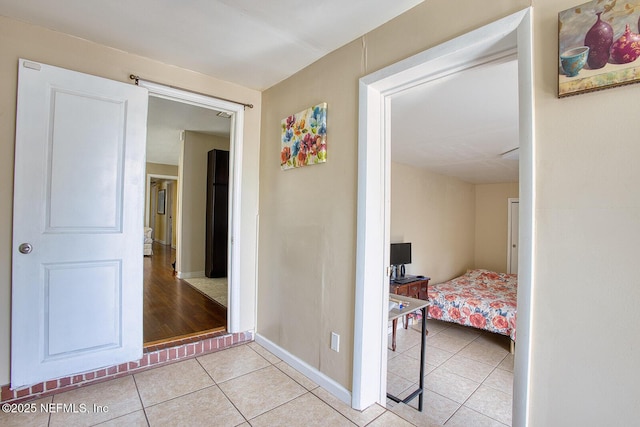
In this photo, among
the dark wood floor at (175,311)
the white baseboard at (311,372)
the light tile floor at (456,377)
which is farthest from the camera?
the dark wood floor at (175,311)

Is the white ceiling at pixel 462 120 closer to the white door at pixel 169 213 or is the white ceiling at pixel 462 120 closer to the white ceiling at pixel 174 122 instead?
the white ceiling at pixel 174 122

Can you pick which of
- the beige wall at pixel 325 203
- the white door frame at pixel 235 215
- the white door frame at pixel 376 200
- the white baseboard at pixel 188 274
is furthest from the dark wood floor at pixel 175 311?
the white door frame at pixel 376 200

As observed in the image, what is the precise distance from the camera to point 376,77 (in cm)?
173

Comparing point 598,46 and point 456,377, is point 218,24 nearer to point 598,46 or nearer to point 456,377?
point 598,46

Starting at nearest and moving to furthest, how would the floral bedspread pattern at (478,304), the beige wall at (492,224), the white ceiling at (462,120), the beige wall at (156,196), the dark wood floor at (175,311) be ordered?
the white ceiling at (462,120), the dark wood floor at (175,311), the floral bedspread pattern at (478,304), the beige wall at (492,224), the beige wall at (156,196)

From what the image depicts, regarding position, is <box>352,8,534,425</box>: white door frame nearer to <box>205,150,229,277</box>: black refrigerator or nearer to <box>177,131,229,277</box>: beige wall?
<box>205,150,229,277</box>: black refrigerator

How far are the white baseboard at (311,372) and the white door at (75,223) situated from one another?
3.31 feet

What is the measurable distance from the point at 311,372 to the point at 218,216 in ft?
10.8

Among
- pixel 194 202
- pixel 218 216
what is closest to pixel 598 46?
pixel 218 216

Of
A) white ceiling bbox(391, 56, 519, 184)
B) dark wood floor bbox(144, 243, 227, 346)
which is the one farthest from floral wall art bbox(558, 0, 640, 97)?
dark wood floor bbox(144, 243, 227, 346)

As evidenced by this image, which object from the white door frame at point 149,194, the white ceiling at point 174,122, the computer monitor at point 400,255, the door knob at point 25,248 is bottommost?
the computer monitor at point 400,255

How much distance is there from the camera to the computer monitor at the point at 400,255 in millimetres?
4062

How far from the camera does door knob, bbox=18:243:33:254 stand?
1.77 metres

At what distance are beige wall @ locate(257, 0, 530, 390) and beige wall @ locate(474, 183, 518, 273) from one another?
17.0 feet
